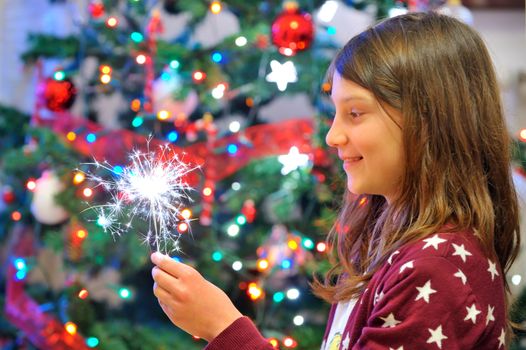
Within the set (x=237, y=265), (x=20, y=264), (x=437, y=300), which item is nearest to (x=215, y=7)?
(x=237, y=265)

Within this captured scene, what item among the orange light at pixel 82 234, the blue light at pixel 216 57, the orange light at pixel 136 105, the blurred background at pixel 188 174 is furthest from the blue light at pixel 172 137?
the orange light at pixel 82 234

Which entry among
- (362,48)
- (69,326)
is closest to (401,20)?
(362,48)

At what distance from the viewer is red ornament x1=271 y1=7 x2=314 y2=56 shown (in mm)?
1907

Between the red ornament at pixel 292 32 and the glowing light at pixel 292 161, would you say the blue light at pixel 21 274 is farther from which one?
the red ornament at pixel 292 32

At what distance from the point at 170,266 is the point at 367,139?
12.5 inches

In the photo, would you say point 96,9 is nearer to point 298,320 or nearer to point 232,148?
point 232,148

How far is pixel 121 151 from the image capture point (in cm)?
191

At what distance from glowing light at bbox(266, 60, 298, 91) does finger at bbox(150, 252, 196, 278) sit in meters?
1.08

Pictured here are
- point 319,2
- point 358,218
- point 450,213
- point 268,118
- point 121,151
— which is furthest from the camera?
point 268,118

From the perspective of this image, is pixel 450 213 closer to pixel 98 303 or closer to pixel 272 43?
pixel 272 43

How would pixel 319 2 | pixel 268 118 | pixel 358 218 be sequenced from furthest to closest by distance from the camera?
pixel 268 118
pixel 319 2
pixel 358 218

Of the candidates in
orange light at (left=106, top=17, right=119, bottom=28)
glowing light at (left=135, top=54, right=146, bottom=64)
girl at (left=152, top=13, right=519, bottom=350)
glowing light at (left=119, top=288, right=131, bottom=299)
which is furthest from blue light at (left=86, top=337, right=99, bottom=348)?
girl at (left=152, top=13, right=519, bottom=350)

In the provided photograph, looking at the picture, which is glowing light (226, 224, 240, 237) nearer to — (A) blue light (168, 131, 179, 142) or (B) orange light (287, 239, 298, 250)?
(B) orange light (287, 239, 298, 250)

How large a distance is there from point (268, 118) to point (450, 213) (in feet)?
5.29
